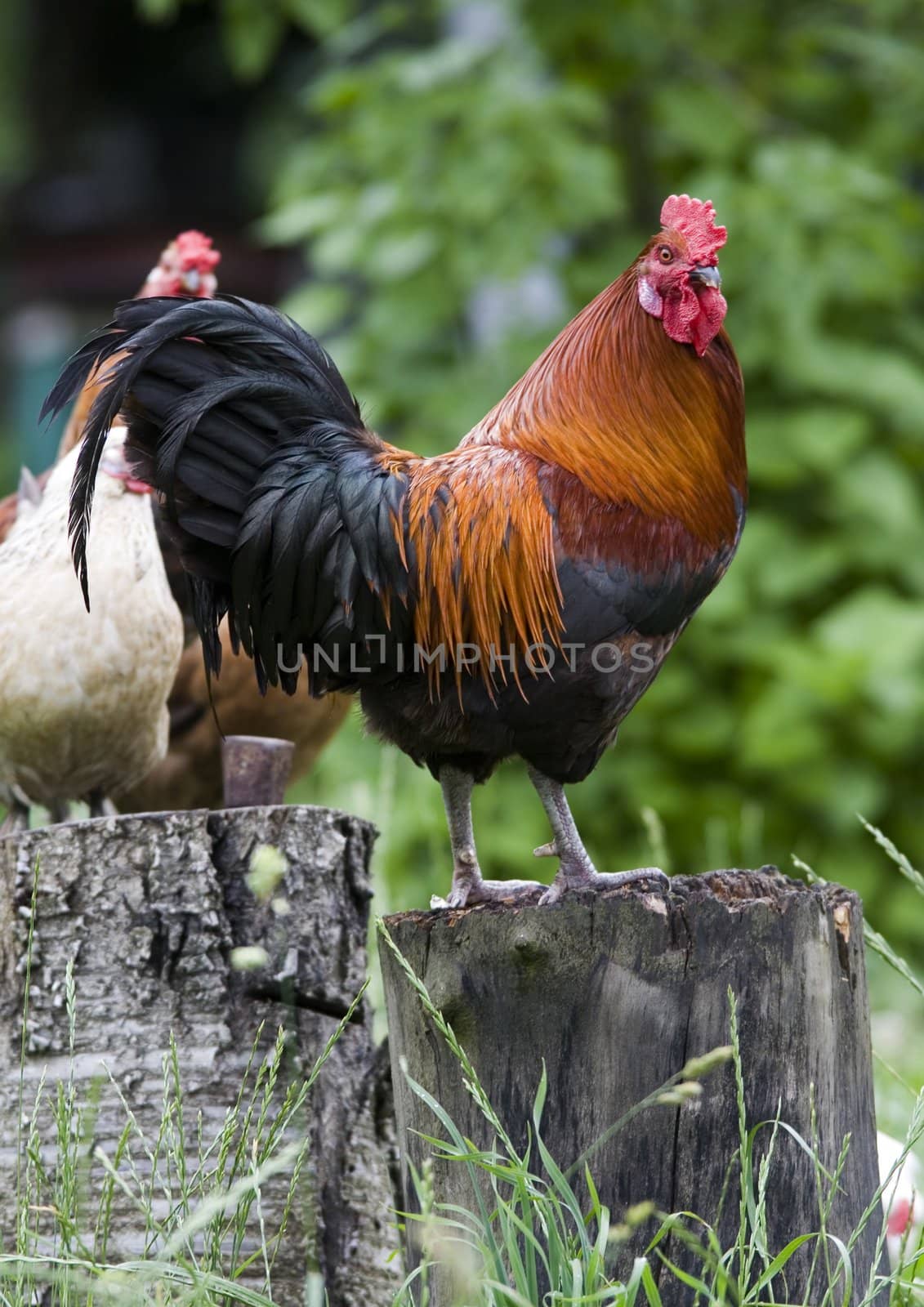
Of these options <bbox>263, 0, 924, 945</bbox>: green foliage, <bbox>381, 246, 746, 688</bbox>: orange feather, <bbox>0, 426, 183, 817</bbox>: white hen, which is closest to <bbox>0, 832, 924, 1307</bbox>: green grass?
<bbox>381, 246, 746, 688</bbox>: orange feather

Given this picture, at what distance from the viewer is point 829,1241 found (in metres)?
2.05

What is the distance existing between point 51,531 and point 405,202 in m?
2.63

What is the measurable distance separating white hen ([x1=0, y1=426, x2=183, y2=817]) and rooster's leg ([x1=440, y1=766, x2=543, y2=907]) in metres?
0.73

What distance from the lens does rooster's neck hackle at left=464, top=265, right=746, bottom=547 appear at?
8.85 ft

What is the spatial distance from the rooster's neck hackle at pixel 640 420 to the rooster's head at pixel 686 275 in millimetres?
35

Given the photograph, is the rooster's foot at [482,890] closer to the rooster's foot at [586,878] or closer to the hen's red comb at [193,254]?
the rooster's foot at [586,878]

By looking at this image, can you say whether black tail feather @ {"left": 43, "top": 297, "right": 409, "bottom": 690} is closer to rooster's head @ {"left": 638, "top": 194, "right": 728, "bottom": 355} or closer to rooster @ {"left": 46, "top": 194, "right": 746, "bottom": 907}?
rooster @ {"left": 46, "top": 194, "right": 746, "bottom": 907}

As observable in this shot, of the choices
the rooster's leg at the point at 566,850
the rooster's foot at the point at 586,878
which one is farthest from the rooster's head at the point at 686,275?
the rooster's foot at the point at 586,878

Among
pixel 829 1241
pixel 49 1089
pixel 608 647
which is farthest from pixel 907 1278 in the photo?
pixel 49 1089

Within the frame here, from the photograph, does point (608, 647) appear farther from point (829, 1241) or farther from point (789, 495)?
point (789, 495)

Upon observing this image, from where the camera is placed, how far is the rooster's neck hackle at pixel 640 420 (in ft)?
8.85

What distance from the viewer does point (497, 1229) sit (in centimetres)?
215

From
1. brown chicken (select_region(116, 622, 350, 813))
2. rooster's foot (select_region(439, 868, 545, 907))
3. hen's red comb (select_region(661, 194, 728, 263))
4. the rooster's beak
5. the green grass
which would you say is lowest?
the green grass

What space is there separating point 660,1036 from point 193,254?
8.44 feet
